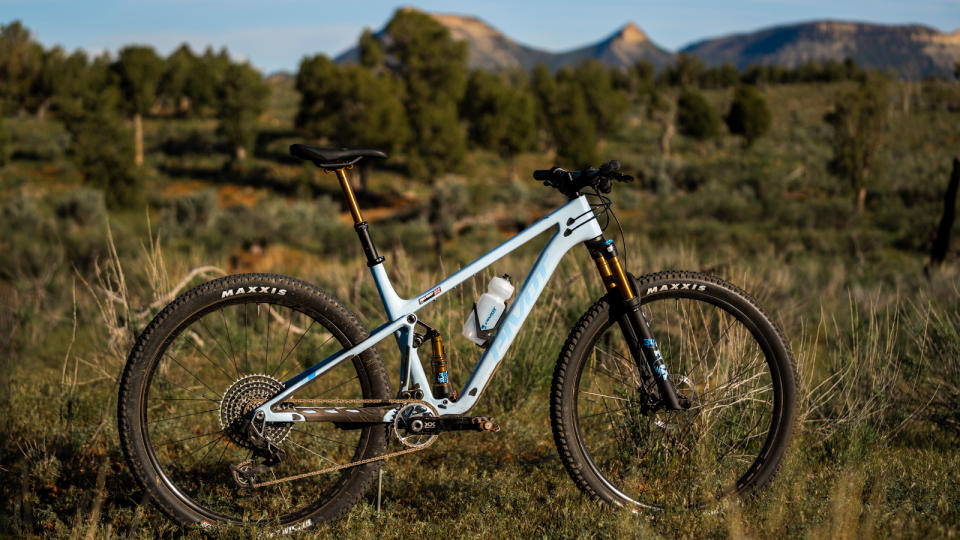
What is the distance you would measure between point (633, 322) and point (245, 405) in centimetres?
153

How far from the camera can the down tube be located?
2.85 metres

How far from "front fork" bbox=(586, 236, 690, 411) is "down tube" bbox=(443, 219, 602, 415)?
7 cm

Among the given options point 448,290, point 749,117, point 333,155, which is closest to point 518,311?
point 448,290

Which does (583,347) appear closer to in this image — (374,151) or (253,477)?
(374,151)

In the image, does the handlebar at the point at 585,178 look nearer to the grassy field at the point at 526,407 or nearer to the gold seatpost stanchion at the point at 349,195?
the gold seatpost stanchion at the point at 349,195

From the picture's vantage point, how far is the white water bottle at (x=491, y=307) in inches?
110

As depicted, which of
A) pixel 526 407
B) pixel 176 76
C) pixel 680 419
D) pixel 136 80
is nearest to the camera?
pixel 680 419

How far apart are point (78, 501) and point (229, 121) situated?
43.4 metres

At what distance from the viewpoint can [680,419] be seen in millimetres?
3303

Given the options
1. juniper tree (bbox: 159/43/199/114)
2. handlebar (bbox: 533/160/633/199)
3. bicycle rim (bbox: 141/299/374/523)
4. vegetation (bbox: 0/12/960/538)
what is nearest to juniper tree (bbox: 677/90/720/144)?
vegetation (bbox: 0/12/960/538)

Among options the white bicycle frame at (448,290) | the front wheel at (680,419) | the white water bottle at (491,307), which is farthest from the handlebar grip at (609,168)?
the white water bottle at (491,307)

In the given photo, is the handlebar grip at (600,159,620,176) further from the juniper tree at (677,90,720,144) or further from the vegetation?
the juniper tree at (677,90,720,144)

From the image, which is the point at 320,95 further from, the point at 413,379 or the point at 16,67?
the point at 413,379

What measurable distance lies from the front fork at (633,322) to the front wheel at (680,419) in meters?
0.04
